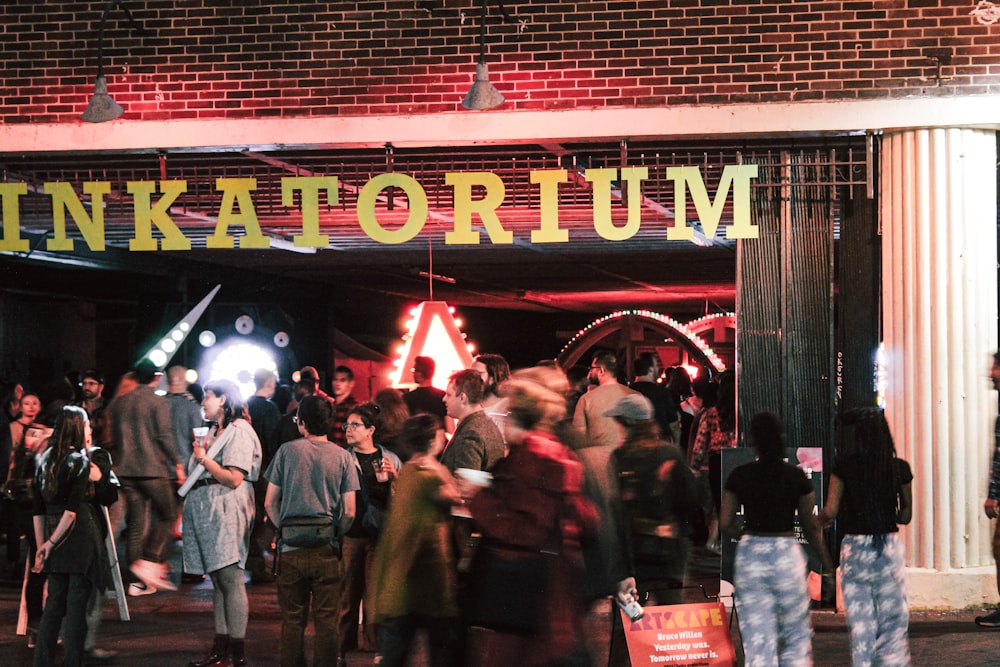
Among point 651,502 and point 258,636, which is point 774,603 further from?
point 258,636

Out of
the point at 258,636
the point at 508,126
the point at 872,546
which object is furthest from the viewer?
the point at 508,126

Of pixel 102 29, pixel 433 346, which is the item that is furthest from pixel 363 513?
pixel 102 29

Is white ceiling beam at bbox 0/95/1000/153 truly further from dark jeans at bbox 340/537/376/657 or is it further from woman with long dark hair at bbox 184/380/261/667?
dark jeans at bbox 340/537/376/657

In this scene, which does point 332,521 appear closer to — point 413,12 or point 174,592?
point 174,592

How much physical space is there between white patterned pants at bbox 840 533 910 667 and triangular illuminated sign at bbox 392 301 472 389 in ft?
18.2

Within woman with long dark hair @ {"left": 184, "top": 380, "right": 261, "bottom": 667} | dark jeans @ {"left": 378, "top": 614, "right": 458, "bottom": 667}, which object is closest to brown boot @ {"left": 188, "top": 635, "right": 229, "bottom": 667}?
woman with long dark hair @ {"left": 184, "top": 380, "right": 261, "bottom": 667}

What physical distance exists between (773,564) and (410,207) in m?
5.24

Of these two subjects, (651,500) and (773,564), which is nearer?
(773,564)

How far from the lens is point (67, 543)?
7652mm

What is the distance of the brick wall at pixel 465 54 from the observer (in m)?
10.4

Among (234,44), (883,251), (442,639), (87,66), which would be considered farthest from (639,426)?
(87,66)

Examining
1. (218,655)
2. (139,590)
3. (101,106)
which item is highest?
(101,106)

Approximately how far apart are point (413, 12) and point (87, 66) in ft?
9.97

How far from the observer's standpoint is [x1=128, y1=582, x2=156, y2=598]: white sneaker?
11227 mm
